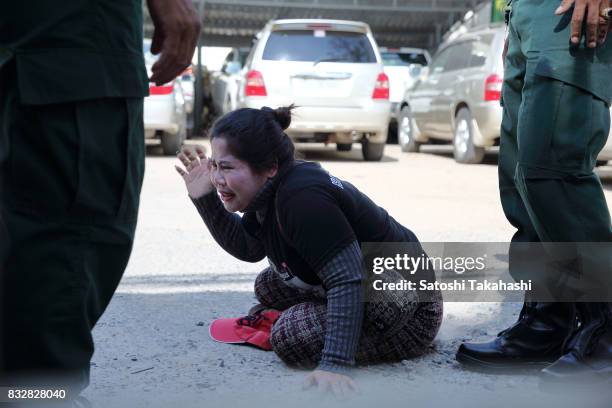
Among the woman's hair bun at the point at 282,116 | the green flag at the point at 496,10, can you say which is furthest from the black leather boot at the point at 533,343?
the green flag at the point at 496,10

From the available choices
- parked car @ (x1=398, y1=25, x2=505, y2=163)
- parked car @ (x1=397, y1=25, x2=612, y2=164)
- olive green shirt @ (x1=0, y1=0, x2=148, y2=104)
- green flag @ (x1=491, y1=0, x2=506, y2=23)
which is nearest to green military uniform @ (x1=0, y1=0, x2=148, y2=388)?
olive green shirt @ (x1=0, y1=0, x2=148, y2=104)

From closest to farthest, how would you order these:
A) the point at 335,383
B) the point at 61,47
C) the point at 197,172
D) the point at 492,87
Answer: the point at 61,47 < the point at 335,383 < the point at 197,172 < the point at 492,87

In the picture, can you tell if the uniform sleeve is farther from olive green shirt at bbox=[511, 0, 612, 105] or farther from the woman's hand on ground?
olive green shirt at bbox=[511, 0, 612, 105]

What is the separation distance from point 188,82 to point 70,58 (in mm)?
13762

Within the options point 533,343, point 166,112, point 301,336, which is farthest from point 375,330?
point 166,112

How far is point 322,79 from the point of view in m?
11.6

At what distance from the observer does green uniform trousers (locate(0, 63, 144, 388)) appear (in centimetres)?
177

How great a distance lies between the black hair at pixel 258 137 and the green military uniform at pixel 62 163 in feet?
3.35

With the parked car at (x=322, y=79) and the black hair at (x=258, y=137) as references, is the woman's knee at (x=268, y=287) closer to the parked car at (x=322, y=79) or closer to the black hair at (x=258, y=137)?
the black hair at (x=258, y=137)

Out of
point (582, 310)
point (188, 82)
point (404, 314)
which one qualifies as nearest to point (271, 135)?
point (404, 314)

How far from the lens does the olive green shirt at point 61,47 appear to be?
1746 mm

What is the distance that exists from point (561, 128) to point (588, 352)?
0.68m

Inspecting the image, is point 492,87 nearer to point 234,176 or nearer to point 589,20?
point 589,20

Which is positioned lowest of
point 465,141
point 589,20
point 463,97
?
point 465,141
